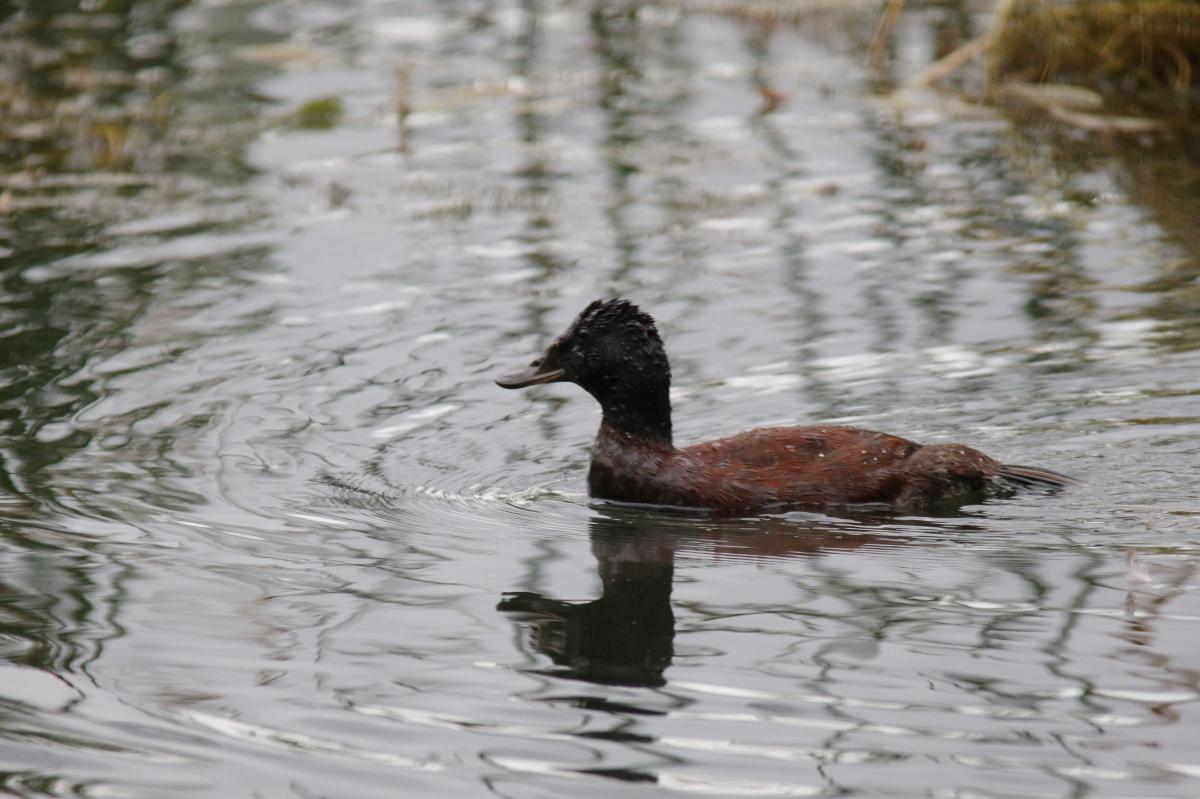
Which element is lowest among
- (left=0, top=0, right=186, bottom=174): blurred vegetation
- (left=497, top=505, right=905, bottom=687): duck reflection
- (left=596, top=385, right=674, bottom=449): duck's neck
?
(left=497, top=505, right=905, bottom=687): duck reflection

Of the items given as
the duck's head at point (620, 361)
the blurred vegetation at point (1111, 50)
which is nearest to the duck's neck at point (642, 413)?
the duck's head at point (620, 361)

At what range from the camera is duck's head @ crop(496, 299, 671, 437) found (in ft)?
25.8

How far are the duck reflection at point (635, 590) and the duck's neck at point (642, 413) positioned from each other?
0.34 metres

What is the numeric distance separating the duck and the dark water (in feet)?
0.66

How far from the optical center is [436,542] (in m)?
7.08

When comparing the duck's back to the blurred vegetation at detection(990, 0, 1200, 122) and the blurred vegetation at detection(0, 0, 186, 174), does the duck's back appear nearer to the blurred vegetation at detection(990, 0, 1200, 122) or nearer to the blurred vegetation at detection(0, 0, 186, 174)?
the blurred vegetation at detection(0, 0, 186, 174)

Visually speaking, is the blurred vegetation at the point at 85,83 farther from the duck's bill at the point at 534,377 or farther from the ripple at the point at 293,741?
the ripple at the point at 293,741

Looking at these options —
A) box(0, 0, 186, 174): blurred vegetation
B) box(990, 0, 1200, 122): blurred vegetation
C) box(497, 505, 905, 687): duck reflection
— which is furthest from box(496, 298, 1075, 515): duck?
box(990, 0, 1200, 122): blurred vegetation

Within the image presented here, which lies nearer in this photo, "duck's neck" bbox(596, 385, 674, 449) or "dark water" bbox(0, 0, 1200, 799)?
"dark water" bbox(0, 0, 1200, 799)

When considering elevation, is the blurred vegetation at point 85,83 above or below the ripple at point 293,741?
above

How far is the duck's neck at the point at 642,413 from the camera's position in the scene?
309 inches

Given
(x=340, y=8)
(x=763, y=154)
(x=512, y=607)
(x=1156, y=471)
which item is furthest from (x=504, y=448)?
(x=340, y=8)

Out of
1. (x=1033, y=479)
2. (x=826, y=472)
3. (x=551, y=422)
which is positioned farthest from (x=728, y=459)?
(x=551, y=422)

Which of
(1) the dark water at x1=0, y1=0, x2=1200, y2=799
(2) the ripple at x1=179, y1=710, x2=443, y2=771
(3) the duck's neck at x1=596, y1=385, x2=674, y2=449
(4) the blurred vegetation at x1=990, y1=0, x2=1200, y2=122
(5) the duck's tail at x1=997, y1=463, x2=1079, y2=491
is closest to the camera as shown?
(2) the ripple at x1=179, y1=710, x2=443, y2=771
